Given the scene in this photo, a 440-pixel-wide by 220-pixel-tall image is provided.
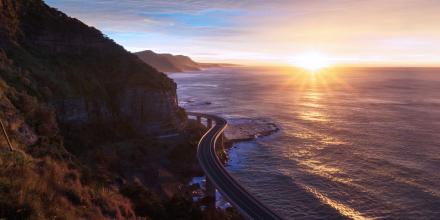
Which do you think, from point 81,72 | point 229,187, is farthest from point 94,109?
point 229,187

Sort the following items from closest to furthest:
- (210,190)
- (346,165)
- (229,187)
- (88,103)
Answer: (229,187) < (210,190) < (88,103) < (346,165)

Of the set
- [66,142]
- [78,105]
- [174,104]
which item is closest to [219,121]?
[174,104]

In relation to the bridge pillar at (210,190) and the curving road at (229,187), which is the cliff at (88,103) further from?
the bridge pillar at (210,190)

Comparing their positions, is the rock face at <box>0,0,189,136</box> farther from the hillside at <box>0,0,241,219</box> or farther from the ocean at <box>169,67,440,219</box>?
the ocean at <box>169,67,440,219</box>

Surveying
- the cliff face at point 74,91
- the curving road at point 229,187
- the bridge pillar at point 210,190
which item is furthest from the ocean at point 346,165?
the cliff face at point 74,91

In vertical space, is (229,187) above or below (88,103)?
below

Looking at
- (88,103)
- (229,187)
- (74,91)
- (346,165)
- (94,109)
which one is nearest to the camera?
(229,187)

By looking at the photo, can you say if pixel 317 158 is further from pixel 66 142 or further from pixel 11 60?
pixel 11 60

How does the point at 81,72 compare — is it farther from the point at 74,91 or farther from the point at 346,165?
the point at 346,165
